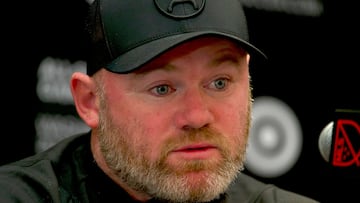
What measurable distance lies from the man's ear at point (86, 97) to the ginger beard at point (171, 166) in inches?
1.3

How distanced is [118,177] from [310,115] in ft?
3.50

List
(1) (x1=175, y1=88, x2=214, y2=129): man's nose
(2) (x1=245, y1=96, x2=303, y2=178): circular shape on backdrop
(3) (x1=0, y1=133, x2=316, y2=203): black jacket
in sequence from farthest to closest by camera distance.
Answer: (2) (x1=245, y1=96, x2=303, y2=178): circular shape on backdrop < (3) (x1=0, y1=133, x2=316, y2=203): black jacket < (1) (x1=175, y1=88, x2=214, y2=129): man's nose

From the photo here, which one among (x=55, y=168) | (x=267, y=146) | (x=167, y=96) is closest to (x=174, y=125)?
(x=167, y=96)

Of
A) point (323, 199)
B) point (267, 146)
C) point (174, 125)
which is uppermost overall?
point (174, 125)

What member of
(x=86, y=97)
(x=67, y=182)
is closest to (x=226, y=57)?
(x=86, y=97)

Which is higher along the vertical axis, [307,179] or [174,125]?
[174,125]

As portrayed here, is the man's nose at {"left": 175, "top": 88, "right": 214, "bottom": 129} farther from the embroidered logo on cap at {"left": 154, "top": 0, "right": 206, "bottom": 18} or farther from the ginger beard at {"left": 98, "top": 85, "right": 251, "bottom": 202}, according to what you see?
the embroidered logo on cap at {"left": 154, "top": 0, "right": 206, "bottom": 18}

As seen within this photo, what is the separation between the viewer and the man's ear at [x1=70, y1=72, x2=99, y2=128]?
1369 millimetres

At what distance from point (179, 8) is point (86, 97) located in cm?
29

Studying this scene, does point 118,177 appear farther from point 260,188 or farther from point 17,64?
point 17,64

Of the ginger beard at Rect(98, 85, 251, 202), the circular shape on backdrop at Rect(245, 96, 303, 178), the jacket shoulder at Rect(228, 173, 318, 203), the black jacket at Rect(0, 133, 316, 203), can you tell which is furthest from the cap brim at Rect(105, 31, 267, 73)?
the circular shape on backdrop at Rect(245, 96, 303, 178)

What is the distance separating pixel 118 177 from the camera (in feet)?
4.52

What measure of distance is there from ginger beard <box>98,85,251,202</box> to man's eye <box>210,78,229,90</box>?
90 millimetres

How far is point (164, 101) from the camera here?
1248mm
